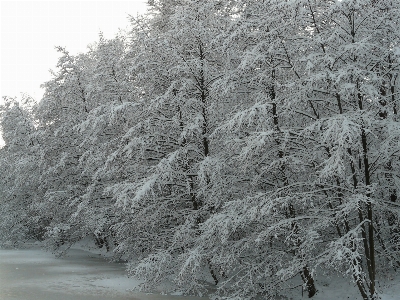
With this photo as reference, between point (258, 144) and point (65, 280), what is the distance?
415 inches

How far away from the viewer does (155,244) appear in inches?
612

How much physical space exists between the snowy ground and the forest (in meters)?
0.55

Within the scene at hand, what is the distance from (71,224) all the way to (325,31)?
1780 centimetres

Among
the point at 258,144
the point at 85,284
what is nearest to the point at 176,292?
the point at 85,284

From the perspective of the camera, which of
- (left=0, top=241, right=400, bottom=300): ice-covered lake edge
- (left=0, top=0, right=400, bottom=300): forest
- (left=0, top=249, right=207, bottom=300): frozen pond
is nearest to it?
(left=0, top=0, right=400, bottom=300): forest

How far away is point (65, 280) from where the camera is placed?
16859 millimetres

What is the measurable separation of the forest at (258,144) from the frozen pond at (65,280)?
3.58ft

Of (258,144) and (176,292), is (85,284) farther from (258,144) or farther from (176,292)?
(258,144)

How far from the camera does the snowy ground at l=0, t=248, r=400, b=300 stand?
44.3 feet

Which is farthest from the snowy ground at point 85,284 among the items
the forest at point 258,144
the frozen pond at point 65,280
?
the forest at point 258,144

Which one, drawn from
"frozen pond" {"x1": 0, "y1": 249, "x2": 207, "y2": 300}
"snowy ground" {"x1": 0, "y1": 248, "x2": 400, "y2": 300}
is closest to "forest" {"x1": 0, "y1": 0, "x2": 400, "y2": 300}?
"snowy ground" {"x1": 0, "y1": 248, "x2": 400, "y2": 300}

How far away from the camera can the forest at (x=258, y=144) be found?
35.3ft

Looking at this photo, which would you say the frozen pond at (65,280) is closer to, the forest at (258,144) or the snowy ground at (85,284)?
the snowy ground at (85,284)

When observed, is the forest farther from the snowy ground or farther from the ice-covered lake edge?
the snowy ground
